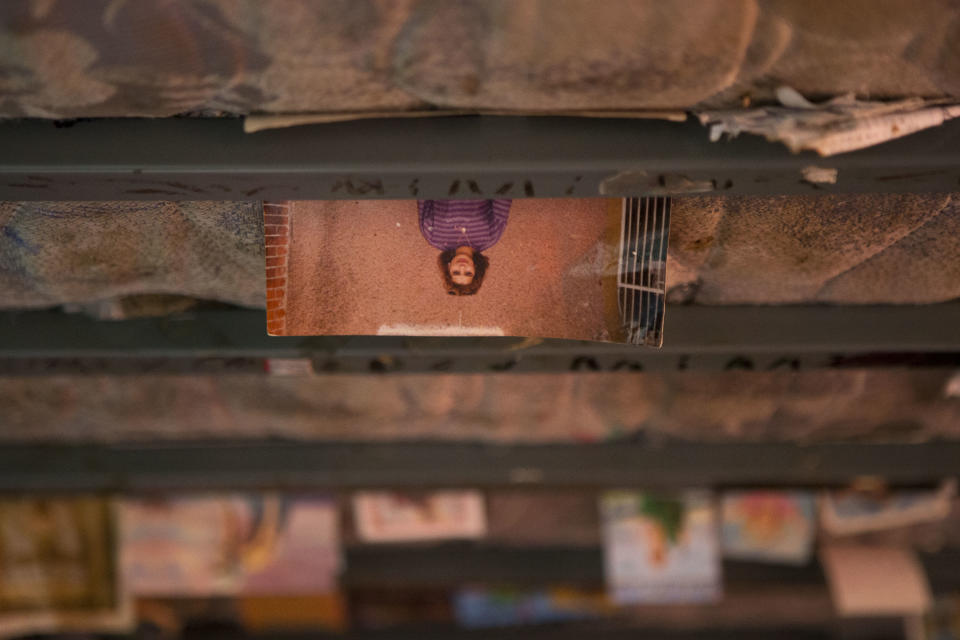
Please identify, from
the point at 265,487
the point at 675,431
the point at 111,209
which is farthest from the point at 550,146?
the point at 265,487

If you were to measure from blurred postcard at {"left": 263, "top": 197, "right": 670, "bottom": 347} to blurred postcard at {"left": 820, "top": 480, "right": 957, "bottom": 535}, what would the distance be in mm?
1257

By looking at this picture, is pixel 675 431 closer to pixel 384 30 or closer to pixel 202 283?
pixel 202 283

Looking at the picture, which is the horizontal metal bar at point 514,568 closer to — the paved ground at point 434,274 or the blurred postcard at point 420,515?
the blurred postcard at point 420,515

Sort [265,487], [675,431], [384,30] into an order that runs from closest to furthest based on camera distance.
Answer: [384,30], [675,431], [265,487]

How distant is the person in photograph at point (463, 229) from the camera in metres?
0.79

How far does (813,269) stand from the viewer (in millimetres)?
893

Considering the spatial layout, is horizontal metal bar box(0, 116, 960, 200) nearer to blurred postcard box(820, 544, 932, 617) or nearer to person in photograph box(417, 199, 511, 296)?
person in photograph box(417, 199, 511, 296)

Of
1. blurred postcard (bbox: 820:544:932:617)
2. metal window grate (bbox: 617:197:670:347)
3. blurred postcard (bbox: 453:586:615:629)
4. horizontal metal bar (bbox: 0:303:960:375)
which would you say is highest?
metal window grate (bbox: 617:197:670:347)

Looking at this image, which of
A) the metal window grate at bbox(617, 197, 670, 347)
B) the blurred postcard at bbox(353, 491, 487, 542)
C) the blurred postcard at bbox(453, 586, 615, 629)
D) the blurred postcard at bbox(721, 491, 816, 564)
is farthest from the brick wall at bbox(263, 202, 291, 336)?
the blurred postcard at bbox(453, 586, 615, 629)

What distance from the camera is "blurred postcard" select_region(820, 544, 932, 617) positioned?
188cm

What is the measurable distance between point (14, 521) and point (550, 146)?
1814 mm

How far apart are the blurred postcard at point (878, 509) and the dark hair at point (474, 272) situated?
1344mm

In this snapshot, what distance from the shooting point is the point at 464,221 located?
2.59ft

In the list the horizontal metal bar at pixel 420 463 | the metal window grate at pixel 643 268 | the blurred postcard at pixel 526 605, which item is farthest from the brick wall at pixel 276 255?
the blurred postcard at pixel 526 605
